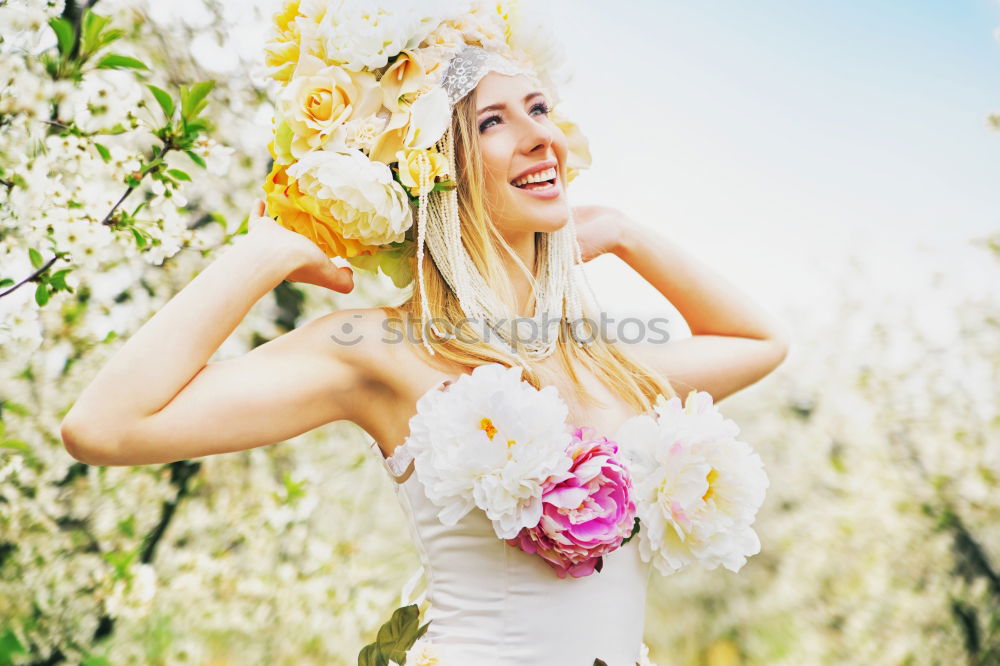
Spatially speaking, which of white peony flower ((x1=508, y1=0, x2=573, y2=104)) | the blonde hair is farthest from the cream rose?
the blonde hair

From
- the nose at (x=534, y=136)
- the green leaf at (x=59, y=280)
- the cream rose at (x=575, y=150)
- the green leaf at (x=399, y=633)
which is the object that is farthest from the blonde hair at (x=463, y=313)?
the green leaf at (x=59, y=280)

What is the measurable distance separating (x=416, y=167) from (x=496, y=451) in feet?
2.00

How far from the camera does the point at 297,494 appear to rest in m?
3.55

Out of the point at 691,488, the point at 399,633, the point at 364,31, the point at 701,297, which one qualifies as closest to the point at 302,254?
the point at 364,31

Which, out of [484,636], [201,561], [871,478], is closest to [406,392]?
[484,636]

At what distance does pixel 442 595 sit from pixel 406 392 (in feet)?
1.34

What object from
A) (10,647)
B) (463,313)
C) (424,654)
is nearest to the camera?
(424,654)

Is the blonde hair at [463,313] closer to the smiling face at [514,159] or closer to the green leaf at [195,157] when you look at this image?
the smiling face at [514,159]

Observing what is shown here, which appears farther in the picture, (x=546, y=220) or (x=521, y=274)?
(x=521, y=274)

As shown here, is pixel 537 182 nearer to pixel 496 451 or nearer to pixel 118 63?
pixel 496 451

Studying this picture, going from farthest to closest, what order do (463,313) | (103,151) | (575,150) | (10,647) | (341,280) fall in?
1. (10,647)
2. (575,150)
3. (103,151)
4. (463,313)
5. (341,280)

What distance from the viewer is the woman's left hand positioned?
2162mm

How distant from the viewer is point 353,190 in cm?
163

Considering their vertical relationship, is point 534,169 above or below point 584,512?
above
